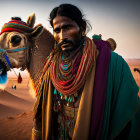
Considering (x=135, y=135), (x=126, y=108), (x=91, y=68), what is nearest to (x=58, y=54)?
(x=91, y=68)

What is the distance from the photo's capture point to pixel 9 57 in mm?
2000

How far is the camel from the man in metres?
0.57

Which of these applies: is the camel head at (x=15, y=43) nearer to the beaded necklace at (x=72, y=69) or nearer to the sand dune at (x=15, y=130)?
the beaded necklace at (x=72, y=69)

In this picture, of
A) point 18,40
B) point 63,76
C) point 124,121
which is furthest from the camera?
point 18,40

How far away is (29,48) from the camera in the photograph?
83.4 inches

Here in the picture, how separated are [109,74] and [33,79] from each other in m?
1.57

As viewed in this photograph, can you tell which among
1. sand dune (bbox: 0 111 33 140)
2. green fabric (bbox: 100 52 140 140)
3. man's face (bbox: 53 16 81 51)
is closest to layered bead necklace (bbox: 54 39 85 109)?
man's face (bbox: 53 16 81 51)

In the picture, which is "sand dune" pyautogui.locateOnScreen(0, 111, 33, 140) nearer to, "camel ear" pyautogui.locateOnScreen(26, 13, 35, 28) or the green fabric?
"camel ear" pyautogui.locateOnScreen(26, 13, 35, 28)

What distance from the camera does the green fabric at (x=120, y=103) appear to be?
991 mm

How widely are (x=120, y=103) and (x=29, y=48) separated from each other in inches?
73.5

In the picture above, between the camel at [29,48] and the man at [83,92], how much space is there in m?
0.57

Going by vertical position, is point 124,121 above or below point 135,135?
above

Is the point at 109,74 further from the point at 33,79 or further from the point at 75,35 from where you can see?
the point at 33,79

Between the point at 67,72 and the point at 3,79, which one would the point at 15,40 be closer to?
the point at 3,79
